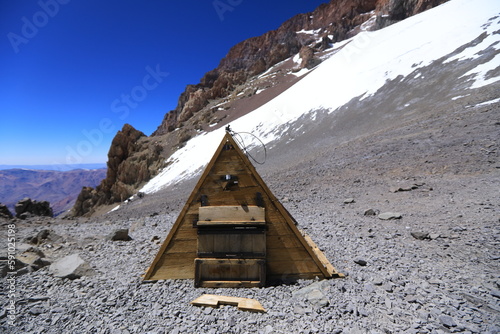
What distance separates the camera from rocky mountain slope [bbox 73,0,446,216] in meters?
47.7

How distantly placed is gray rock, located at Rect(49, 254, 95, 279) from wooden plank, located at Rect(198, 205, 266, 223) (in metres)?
3.19

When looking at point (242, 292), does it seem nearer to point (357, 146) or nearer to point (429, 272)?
point (429, 272)

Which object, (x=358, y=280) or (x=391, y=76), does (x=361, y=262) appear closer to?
(x=358, y=280)

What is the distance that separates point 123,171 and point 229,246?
5051 cm

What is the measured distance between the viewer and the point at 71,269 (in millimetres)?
5465

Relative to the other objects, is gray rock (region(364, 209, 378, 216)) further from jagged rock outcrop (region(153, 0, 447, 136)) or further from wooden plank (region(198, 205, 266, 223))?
jagged rock outcrop (region(153, 0, 447, 136))

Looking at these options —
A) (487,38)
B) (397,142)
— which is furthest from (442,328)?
(487,38)

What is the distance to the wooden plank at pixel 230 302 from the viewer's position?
4.01m

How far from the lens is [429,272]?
4551 millimetres

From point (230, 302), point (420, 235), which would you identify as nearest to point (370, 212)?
point (420, 235)

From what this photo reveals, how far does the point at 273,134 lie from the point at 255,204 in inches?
1135

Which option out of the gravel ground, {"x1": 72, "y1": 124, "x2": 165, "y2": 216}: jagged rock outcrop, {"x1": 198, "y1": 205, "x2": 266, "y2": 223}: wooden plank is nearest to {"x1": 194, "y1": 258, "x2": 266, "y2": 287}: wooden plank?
the gravel ground

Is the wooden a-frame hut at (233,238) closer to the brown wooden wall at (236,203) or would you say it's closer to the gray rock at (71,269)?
the brown wooden wall at (236,203)

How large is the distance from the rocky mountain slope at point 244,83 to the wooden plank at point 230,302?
141 ft
